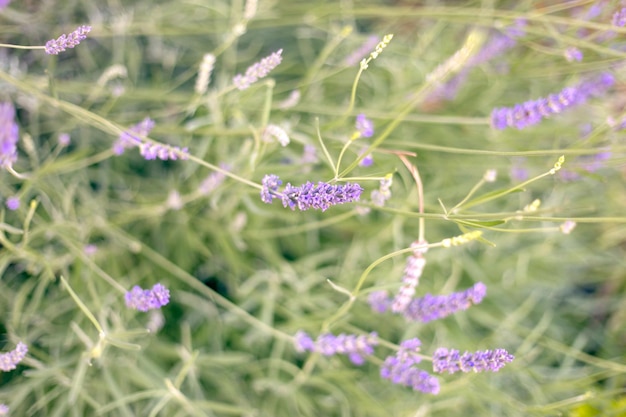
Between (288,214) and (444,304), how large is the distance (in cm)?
53

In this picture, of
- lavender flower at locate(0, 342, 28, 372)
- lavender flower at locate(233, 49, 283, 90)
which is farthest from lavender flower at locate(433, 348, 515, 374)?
lavender flower at locate(0, 342, 28, 372)

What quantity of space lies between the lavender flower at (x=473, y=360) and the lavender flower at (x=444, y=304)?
77 millimetres

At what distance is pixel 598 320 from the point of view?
1.62m

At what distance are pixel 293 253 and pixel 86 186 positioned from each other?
0.51 metres

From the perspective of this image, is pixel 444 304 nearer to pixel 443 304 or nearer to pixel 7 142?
pixel 443 304

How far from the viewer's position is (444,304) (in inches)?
31.8

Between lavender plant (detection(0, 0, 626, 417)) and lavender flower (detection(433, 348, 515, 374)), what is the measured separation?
0.12 meters

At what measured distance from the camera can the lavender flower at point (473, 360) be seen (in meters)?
0.67

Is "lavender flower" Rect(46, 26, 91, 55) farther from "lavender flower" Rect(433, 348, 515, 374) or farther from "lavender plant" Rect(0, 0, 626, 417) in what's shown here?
"lavender flower" Rect(433, 348, 515, 374)

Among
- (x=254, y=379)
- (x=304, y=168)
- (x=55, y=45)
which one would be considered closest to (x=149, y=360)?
(x=254, y=379)

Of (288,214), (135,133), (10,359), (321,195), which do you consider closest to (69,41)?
(135,133)

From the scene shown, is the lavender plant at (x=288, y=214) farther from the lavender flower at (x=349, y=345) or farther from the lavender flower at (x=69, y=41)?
the lavender flower at (x=69, y=41)

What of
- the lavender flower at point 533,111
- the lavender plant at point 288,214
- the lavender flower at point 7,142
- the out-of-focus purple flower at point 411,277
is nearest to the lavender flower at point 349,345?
the lavender plant at point 288,214

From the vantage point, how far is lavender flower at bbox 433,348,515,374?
26.3 inches
